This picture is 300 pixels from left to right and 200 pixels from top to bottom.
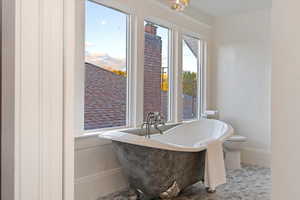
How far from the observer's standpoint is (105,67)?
11.3 ft

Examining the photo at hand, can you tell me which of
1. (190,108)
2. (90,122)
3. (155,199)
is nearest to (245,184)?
(155,199)

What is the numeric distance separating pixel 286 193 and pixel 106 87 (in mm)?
2440

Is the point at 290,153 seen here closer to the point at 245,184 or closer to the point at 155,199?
the point at 155,199

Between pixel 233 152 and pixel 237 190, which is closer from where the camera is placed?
pixel 237 190

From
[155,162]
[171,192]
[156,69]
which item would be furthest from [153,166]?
[156,69]

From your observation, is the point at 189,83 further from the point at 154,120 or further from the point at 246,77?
the point at 154,120

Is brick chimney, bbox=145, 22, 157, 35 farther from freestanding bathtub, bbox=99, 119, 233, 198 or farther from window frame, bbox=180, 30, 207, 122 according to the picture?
freestanding bathtub, bbox=99, 119, 233, 198

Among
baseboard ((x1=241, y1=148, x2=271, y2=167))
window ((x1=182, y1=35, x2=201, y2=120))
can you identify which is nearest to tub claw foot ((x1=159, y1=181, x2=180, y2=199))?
window ((x1=182, y1=35, x2=201, y2=120))

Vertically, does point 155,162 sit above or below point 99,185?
above

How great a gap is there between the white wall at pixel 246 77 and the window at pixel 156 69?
143 centimetres

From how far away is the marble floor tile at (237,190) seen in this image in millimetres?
3174

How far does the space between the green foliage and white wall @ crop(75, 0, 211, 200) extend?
120 cm

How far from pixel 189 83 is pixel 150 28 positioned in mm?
1452

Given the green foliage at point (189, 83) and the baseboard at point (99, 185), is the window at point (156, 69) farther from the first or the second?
the baseboard at point (99, 185)
